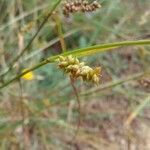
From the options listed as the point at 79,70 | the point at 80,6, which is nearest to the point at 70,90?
the point at 80,6

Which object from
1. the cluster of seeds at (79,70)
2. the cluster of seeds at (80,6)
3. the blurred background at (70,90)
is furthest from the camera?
the blurred background at (70,90)

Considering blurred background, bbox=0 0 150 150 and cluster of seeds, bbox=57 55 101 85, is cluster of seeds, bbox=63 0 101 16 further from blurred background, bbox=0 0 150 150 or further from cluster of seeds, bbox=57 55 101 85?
blurred background, bbox=0 0 150 150

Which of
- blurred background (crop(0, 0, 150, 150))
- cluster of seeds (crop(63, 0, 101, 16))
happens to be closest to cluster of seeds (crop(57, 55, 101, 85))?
cluster of seeds (crop(63, 0, 101, 16))

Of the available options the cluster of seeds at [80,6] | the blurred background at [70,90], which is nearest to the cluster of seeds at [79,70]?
the cluster of seeds at [80,6]

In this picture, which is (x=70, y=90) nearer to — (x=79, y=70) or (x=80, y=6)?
(x=80, y=6)

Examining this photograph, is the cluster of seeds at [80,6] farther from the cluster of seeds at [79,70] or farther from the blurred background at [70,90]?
the blurred background at [70,90]

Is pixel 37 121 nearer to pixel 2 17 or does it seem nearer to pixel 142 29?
pixel 2 17
